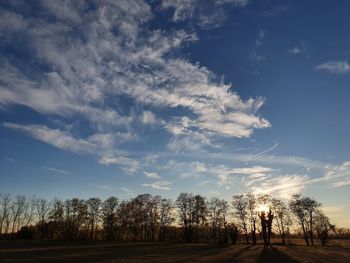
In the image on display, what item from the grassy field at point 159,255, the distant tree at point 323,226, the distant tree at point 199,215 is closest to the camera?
the grassy field at point 159,255

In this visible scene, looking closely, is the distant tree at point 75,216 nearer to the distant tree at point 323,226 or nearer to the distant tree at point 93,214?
the distant tree at point 93,214

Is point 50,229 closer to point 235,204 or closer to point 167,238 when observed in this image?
point 167,238

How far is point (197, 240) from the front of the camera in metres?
93.8

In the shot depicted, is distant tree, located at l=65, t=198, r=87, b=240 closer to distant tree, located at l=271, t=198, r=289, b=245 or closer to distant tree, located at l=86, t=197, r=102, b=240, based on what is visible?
distant tree, located at l=86, t=197, r=102, b=240

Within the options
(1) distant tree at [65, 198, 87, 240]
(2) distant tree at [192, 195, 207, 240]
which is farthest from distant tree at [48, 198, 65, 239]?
(2) distant tree at [192, 195, 207, 240]

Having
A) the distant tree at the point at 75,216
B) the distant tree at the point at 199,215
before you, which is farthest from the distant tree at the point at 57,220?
the distant tree at the point at 199,215

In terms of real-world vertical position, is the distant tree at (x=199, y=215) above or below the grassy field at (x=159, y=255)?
above

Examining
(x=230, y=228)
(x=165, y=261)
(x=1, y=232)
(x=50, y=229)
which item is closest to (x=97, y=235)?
(x=50, y=229)

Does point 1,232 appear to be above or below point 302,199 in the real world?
below

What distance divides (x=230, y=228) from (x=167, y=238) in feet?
A: 73.9

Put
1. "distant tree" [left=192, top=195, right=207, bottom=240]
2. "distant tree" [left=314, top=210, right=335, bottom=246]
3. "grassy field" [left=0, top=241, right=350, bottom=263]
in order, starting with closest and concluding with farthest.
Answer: "grassy field" [left=0, top=241, right=350, bottom=263]
"distant tree" [left=314, top=210, right=335, bottom=246]
"distant tree" [left=192, top=195, right=207, bottom=240]

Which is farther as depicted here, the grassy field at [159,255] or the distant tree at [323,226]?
the distant tree at [323,226]

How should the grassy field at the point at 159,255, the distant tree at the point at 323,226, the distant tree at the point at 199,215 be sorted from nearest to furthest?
the grassy field at the point at 159,255, the distant tree at the point at 323,226, the distant tree at the point at 199,215

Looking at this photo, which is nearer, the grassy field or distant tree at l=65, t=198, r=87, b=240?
the grassy field
